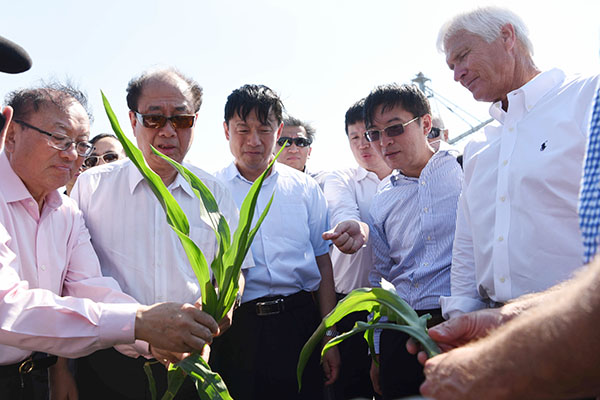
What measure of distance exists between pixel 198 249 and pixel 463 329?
2.93ft

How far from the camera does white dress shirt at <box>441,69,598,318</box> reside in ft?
5.68

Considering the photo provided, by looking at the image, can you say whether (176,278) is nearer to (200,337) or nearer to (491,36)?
(200,337)

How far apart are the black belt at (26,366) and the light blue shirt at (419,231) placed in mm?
1794

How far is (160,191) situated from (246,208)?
0.30 metres

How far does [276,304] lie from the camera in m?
2.78

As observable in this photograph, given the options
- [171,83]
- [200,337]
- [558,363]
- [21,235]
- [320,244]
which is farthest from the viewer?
[320,244]

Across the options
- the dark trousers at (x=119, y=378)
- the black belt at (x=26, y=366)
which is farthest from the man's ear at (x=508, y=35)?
the black belt at (x=26, y=366)

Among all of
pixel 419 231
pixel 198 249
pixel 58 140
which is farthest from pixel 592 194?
pixel 58 140

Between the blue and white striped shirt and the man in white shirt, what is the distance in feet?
2.82

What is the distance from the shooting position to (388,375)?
8.44ft

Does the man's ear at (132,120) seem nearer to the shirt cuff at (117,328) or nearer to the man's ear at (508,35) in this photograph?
the shirt cuff at (117,328)

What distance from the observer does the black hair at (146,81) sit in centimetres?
254

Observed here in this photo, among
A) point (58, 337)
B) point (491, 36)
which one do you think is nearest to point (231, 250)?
point (58, 337)

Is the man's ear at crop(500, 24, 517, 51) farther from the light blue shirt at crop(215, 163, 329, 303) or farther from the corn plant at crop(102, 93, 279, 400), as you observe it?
the light blue shirt at crop(215, 163, 329, 303)
